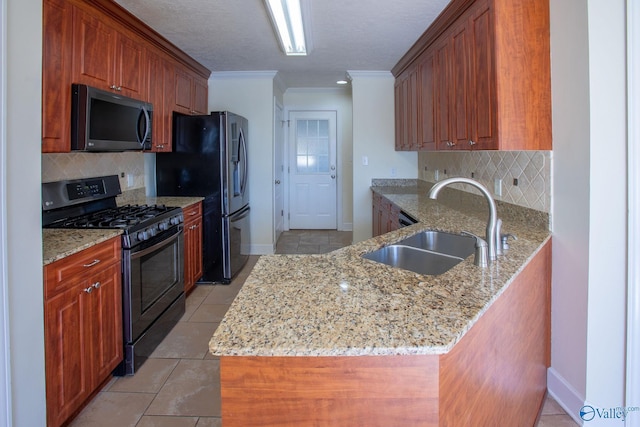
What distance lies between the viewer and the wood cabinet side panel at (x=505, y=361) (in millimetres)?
1047

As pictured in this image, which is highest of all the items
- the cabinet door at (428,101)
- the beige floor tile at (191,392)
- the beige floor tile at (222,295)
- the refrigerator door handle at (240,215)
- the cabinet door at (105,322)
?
the cabinet door at (428,101)

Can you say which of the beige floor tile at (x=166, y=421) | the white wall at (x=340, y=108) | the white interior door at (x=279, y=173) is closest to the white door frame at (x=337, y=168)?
the white wall at (x=340, y=108)

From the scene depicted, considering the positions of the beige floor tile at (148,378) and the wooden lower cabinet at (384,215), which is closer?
the beige floor tile at (148,378)

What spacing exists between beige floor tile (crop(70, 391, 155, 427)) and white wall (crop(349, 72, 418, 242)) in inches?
138

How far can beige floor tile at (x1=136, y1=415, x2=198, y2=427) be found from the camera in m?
1.95

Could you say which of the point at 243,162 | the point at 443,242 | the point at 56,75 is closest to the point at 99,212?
the point at 56,75

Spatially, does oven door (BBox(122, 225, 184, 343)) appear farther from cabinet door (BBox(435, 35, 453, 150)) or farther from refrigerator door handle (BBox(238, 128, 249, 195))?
cabinet door (BBox(435, 35, 453, 150))

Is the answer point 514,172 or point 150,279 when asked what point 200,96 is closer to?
point 150,279

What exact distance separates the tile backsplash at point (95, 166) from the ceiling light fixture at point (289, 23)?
1698 millimetres

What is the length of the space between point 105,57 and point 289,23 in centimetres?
130

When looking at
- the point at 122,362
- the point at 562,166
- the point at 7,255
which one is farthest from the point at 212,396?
the point at 562,166

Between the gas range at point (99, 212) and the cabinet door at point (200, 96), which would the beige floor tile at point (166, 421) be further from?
the cabinet door at point (200, 96)

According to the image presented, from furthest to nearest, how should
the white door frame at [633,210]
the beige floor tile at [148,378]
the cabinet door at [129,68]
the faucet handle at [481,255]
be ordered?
the cabinet door at [129,68], the beige floor tile at [148,378], the white door frame at [633,210], the faucet handle at [481,255]

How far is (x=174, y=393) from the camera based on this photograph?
222cm
